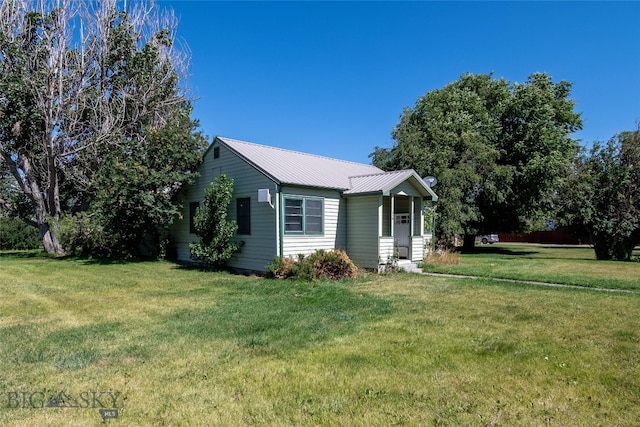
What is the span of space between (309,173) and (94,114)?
37.4 feet

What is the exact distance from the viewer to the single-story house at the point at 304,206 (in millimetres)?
11648

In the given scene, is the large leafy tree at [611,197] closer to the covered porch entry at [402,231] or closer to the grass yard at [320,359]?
the covered porch entry at [402,231]

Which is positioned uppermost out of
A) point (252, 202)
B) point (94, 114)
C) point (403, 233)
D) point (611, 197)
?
point (94, 114)

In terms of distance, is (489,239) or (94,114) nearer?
(94,114)

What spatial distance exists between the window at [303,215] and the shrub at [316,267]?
1.09 meters

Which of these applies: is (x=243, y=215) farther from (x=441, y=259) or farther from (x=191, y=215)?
(x=441, y=259)

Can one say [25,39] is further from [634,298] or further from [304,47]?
[634,298]

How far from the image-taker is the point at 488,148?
70.4 ft

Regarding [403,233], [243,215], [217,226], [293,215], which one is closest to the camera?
[293,215]

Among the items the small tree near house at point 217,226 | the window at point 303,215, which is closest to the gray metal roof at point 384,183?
the window at point 303,215

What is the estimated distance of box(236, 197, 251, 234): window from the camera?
12406mm

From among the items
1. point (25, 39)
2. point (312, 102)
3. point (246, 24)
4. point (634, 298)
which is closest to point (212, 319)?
point (634, 298)

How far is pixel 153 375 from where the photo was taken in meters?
3.90

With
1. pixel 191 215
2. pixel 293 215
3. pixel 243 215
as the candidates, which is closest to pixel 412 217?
pixel 293 215
